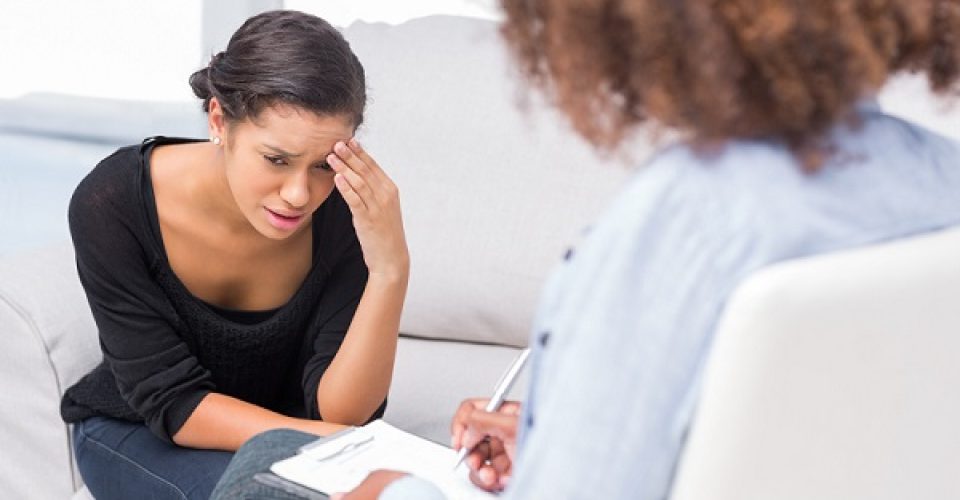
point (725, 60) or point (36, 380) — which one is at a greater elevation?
point (725, 60)

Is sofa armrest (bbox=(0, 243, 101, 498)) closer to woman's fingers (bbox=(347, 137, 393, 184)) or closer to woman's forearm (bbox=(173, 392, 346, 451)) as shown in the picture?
woman's forearm (bbox=(173, 392, 346, 451))

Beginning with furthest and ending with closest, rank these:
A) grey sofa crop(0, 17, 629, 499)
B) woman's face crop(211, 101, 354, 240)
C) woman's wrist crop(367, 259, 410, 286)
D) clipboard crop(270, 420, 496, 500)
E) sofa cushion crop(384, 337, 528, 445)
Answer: grey sofa crop(0, 17, 629, 499) → sofa cushion crop(384, 337, 528, 445) → woman's wrist crop(367, 259, 410, 286) → woman's face crop(211, 101, 354, 240) → clipboard crop(270, 420, 496, 500)

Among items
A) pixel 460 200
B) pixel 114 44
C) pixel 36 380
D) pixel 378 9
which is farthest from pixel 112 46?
pixel 36 380

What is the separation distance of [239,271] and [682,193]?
112 cm

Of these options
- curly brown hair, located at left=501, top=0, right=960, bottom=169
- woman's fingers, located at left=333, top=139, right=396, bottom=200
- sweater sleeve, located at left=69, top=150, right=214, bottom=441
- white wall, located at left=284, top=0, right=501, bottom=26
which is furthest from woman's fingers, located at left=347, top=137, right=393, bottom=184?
white wall, located at left=284, top=0, right=501, bottom=26

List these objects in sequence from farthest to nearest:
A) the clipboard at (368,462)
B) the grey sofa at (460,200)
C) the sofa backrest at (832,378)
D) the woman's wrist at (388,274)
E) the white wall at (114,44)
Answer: the white wall at (114,44) < the grey sofa at (460,200) < the woman's wrist at (388,274) < the clipboard at (368,462) < the sofa backrest at (832,378)

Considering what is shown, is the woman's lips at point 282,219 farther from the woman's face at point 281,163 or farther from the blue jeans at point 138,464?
the blue jeans at point 138,464

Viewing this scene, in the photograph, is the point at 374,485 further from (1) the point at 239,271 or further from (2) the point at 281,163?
(1) the point at 239,271

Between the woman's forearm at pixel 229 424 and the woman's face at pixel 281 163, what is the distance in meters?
0.22

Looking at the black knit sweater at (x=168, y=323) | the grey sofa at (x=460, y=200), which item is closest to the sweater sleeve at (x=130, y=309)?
the black knit sweater at (x=168, y=323)

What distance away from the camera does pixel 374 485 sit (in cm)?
103

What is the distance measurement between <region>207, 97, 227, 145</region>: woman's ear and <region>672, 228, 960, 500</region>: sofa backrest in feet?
3.35

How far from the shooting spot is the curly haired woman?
2.36 feet

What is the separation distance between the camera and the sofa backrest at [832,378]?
696 millimetres
